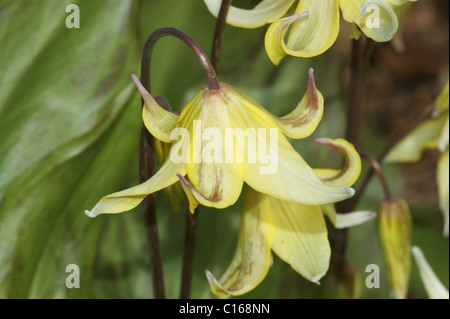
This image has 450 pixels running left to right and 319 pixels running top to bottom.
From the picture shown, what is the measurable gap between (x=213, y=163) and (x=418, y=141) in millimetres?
695

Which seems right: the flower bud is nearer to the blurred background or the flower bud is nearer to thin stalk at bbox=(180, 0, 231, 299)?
the blurred background

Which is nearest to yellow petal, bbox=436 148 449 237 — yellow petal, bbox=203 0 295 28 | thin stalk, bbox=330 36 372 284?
thin stalk, bbox=330 36 372 284

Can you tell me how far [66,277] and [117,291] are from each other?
0.17 meters

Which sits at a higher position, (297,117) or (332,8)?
(332,8)

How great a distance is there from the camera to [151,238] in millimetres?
1076

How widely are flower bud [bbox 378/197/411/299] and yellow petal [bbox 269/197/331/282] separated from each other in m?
0.27

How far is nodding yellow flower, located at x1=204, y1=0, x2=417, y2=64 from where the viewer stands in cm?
88

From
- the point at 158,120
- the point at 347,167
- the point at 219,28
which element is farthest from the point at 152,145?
the point at 347,167

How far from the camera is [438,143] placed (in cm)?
122

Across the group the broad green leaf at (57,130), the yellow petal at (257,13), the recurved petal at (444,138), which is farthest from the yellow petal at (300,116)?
the recurved petal at (444,138)

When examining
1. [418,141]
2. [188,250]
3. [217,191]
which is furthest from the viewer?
[418,141]

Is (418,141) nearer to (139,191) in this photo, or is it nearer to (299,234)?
(299,234)
